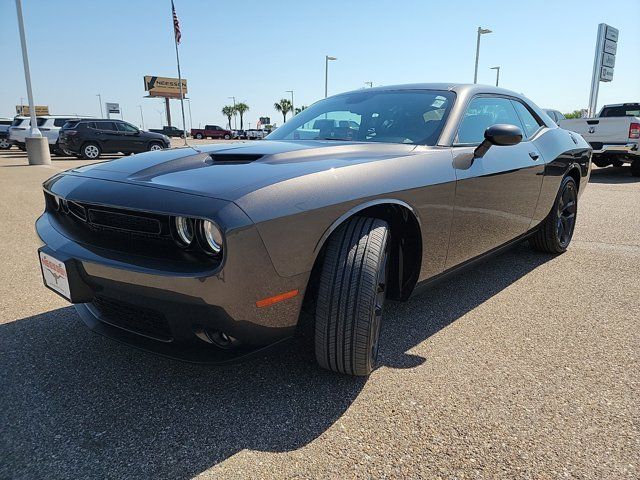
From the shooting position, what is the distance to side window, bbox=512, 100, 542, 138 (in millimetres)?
3521

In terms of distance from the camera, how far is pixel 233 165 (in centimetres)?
193

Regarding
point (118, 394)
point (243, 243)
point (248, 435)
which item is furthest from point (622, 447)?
point (118, 394)

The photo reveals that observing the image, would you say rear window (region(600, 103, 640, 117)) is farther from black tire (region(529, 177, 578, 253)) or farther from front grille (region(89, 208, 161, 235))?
front grille (region(89, 208, 161, 235))

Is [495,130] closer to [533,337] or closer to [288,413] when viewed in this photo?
[533,337]

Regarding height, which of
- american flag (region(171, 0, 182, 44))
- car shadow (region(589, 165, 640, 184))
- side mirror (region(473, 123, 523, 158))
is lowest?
car shadow (region(589, 165, 640, 184))

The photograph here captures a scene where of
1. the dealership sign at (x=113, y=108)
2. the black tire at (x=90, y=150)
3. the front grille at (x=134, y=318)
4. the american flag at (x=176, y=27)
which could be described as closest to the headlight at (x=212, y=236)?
the front grille at (x=134, y=318)

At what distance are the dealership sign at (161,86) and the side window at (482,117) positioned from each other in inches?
2744

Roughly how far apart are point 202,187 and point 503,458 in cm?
142

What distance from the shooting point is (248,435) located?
5.59 ft

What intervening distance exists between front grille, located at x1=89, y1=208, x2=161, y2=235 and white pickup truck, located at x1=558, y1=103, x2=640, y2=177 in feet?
35.3

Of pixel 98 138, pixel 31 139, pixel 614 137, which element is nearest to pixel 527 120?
pixel 614 137

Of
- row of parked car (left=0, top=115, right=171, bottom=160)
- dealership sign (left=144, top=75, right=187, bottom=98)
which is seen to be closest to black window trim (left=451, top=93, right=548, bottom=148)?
row of parked car (left=0, top=115, right=171, bottom=160)

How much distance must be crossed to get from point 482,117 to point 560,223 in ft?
5.55

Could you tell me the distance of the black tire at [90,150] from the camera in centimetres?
1591
